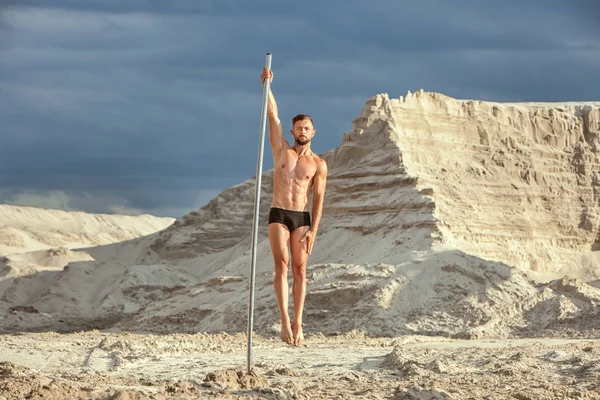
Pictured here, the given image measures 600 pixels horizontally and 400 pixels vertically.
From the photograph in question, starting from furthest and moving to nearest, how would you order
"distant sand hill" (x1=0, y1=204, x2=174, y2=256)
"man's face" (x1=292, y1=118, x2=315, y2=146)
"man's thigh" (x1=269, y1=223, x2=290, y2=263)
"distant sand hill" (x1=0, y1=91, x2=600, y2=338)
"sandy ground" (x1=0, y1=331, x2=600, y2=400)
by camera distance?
"distant sand hill" (x1=0, y1=204, x2=174, y2=256) < "distant sand hill" (x1=0, y1=91, x2=600, y2=338) < "man's face" (x1=292, y1=118, x2=315, y2=146) < "man's thigh" (x1=269, y1=223, x2=290, y2=263) < "sandy ground" (x1=0, y1=331, x2=600, y2=400)

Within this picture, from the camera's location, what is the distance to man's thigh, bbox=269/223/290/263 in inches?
480

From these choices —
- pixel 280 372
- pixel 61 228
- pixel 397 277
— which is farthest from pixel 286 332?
pixel 61 228

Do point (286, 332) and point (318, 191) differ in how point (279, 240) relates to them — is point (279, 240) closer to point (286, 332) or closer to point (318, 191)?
point (318, 191)

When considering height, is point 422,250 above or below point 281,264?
above

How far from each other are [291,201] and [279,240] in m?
0.49

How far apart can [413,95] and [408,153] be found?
130 inches

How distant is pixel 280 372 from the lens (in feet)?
42.8

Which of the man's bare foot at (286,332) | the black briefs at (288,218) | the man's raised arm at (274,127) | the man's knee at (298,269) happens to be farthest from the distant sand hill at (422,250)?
the man's raised arm at (274,127)

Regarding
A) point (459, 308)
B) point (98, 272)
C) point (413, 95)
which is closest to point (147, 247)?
point (98, 272)

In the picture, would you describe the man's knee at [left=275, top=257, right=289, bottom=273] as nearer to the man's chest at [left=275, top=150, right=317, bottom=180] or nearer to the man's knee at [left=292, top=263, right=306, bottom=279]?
the man's knee at [left=292, top=263, right=306, bottom=279]

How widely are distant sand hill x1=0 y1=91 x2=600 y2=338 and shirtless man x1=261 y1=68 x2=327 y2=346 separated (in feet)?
50.7

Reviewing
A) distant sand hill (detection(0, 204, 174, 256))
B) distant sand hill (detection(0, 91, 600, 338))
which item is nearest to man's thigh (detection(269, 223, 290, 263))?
distant sand hill (detection(0, 91, 600, 338))

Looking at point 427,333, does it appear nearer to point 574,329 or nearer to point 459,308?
point 459,308

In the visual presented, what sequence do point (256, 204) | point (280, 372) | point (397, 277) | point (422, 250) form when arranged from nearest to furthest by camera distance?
point (256, 204) → point (280, 372) → point (397, 277) → point (422, 250)
